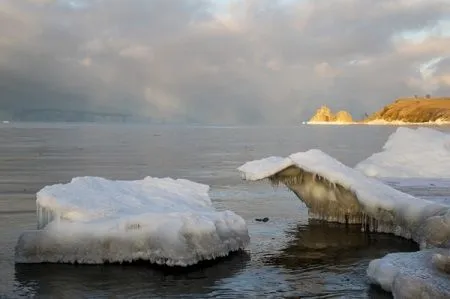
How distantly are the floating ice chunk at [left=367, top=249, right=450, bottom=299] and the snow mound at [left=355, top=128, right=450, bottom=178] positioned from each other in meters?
23.3

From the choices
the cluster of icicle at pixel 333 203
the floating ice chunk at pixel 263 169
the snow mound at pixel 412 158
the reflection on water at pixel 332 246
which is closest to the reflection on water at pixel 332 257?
the reflection on water at pixel 332 246

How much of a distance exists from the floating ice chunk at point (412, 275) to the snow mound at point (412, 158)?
2327 centimetres

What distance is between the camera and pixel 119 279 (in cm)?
1375

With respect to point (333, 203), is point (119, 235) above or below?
below

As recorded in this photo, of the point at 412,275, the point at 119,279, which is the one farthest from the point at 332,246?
the point at 119,279

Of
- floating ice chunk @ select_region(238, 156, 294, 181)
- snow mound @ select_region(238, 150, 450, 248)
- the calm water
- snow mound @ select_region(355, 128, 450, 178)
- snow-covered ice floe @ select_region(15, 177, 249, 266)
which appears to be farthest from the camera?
snow mound @ select_region(355, 128, 450, 178)

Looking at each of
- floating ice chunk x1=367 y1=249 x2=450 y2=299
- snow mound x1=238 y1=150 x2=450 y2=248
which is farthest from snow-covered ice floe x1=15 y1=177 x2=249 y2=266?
snow mound x1=238 y1=150 x2=450 y2=248

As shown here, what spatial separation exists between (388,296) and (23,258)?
9.08 m

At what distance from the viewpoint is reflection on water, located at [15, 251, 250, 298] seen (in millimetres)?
12844

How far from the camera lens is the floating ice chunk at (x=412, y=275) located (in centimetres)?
1058

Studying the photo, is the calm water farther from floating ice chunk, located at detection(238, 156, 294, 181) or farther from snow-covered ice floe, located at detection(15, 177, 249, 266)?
floating ice chunk, located at detection(238, 156, 294, 181)

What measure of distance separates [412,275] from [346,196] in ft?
31.2

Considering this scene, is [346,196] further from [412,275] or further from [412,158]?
[412,158]

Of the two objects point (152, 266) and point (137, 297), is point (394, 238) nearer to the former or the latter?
point (152, 266)
